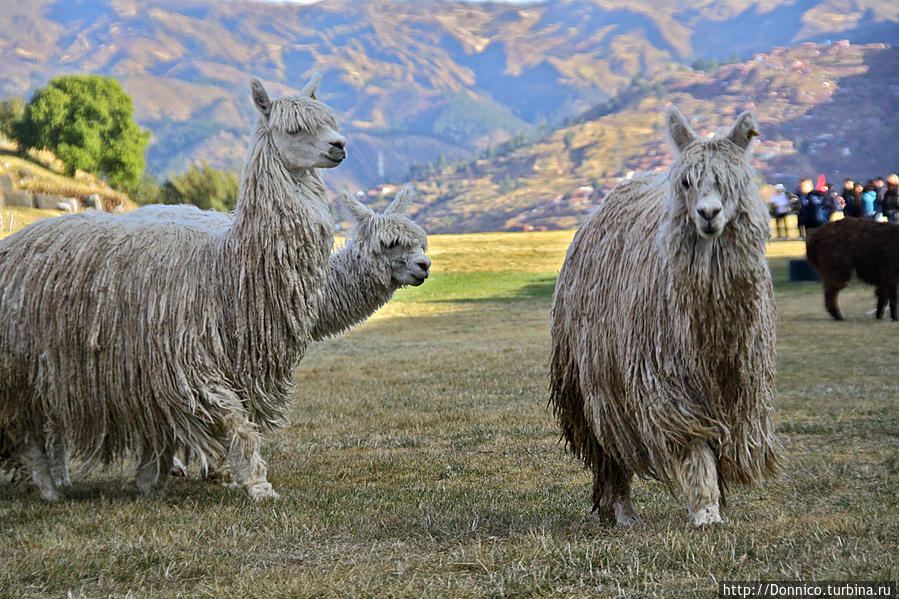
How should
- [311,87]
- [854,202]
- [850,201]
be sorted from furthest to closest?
[850,201], [854,202], [311,87]

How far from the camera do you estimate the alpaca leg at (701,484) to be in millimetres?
4758

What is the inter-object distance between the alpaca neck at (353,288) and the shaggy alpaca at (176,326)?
3.83ft

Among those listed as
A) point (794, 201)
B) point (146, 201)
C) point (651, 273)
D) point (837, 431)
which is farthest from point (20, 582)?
point (146, 201)

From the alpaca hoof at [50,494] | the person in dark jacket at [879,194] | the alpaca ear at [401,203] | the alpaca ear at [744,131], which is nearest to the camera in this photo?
the alpaca ear at [744,131]

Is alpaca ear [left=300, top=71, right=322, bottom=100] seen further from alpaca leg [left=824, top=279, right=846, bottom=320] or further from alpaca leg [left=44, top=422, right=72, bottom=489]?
alpaca leg [left=824, top=279, right=846, bottom=320]

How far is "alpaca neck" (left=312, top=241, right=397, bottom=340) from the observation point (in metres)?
7.71

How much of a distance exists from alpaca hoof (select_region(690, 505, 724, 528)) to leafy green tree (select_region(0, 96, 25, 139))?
56832 millimetres

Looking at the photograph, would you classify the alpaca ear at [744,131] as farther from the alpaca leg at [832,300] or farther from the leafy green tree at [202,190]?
the leafy green tree at [202,190]

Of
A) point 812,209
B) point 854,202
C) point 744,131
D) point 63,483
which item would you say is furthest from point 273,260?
point 854,202

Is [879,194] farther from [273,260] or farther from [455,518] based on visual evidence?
[455,518]

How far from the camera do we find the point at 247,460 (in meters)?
6.10

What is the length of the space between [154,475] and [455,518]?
85.5 inches

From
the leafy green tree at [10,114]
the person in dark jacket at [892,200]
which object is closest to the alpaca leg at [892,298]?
the person in dark jacket at [892,200]

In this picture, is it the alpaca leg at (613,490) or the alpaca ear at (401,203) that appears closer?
the alpaca leg at (613,490)
